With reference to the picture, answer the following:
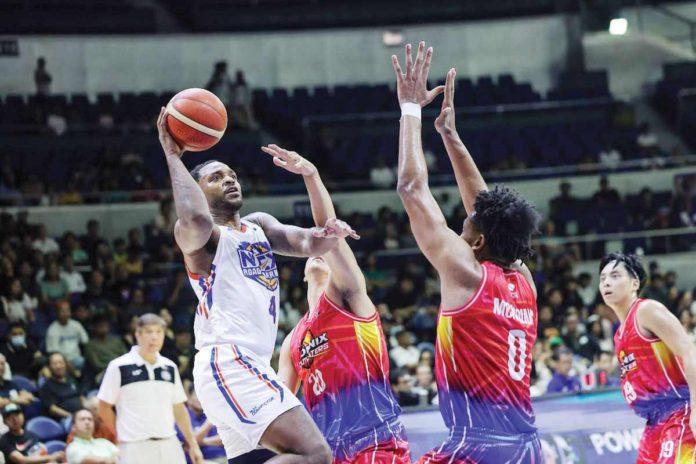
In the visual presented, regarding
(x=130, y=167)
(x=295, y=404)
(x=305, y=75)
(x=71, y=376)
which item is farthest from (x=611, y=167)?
(x=295, y=404)

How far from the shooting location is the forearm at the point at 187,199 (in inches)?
210

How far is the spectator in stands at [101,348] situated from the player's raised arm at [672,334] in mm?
8270

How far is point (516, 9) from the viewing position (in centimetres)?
2584

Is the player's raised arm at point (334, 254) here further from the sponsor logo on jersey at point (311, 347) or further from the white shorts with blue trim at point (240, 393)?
the white shorts with blue trim at point (240, 393)

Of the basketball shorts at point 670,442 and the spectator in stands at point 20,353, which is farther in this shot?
the spectator in stands at point 20,353

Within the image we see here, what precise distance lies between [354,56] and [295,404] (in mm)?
20277

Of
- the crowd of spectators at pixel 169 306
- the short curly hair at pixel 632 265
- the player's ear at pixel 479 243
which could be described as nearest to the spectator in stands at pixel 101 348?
the crowd of spectators at pixel 169 306

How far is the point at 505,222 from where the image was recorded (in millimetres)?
4707

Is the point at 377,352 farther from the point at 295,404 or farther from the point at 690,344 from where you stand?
the point at 690,344

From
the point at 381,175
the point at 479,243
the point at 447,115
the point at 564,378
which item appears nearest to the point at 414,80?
the point at 447,115

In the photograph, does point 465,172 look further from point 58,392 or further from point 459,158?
point 58,392

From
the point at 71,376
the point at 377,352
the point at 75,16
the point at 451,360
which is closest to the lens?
the point at 451,360

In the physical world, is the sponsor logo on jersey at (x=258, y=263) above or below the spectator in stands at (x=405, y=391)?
above

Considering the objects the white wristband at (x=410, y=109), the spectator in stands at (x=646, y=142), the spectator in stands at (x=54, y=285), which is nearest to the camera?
the white wristband at (x=410, y=109)
